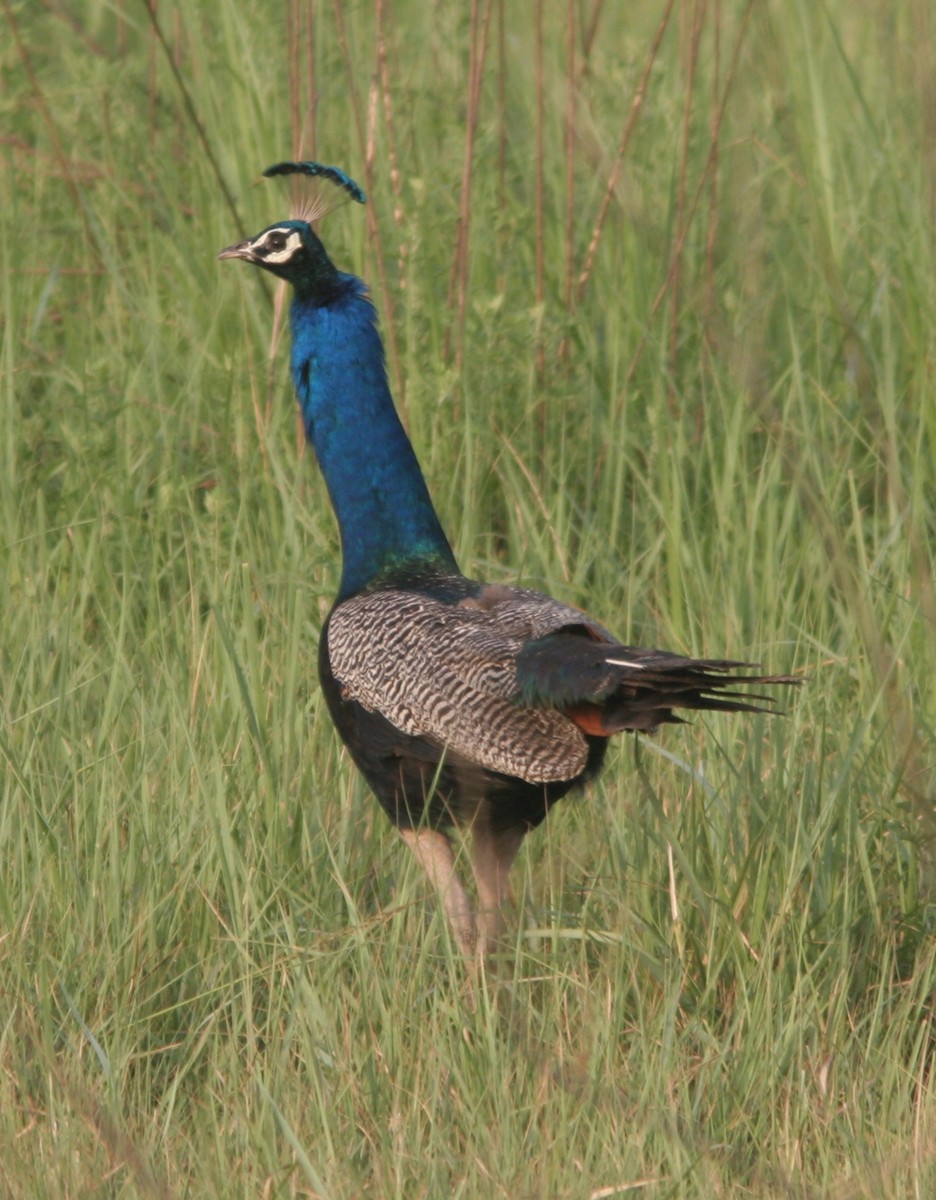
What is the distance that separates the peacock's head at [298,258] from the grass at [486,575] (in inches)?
23.4

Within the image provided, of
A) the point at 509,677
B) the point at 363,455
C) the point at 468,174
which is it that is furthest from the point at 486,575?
the point at 509,677

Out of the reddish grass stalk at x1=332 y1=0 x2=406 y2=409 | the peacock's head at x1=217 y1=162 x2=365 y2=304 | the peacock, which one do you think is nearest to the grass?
the reddish grass stalk at x1=332 y1=0 x2=406 y2=409

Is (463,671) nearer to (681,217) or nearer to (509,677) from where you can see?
(509,677)

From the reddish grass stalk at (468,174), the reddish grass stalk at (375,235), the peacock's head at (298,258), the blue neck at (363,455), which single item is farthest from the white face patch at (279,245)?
the reddish grass stalk at (468,174)

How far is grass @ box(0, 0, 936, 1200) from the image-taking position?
244 cm

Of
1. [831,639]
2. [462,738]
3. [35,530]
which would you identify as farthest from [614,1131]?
[35,530]

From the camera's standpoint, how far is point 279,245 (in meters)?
3.66

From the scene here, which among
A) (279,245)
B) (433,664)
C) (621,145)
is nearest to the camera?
(433,664)

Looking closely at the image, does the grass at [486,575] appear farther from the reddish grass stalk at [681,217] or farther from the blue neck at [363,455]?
the blue neck at [363,455]

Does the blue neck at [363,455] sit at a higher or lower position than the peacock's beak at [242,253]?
lower

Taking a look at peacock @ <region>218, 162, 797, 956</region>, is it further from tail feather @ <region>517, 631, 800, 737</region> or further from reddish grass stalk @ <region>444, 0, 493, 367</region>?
reddish grass stalk @ <region>444, 0, 493, 367</region>

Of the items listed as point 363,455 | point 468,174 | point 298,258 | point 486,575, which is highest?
point 468,174

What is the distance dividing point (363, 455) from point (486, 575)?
80cm

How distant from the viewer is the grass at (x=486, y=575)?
8.02 ft
